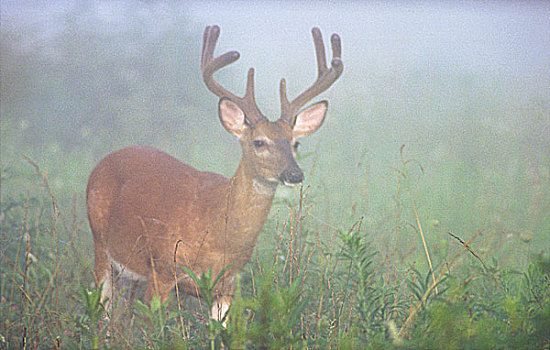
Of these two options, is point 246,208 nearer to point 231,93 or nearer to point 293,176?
point 293,176

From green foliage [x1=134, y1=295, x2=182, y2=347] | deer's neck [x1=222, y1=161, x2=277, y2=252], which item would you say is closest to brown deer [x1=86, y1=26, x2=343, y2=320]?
deer's neck [x1=222, y1=161, x2=277, y2=252]

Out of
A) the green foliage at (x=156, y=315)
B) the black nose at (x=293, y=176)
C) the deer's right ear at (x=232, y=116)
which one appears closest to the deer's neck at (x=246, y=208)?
the black nose at (x=293, y=176)

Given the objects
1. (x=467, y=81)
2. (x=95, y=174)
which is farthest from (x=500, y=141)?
(x=95, y=174)

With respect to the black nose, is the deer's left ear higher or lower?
higher

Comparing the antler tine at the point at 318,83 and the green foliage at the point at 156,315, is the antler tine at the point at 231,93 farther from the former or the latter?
the green foliage at the point at 156,315

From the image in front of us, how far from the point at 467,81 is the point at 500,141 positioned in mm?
1411

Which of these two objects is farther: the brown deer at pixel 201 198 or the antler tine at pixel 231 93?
the antler tine at pixel 231 93

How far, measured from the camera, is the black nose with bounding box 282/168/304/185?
2.54 metres

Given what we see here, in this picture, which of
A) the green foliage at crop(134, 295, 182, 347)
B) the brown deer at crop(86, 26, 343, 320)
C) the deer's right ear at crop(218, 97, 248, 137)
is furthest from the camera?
the deer's right ear at crop(218, 97, 248, 137)

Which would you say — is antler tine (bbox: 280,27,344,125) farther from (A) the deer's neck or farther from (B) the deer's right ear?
(A) the deer's neck

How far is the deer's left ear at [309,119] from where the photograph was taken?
3.11m

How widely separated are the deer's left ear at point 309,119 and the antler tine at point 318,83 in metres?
0.06

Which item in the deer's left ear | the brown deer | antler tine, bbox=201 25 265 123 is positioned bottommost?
the brown deer

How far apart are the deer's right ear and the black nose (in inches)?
20.3
